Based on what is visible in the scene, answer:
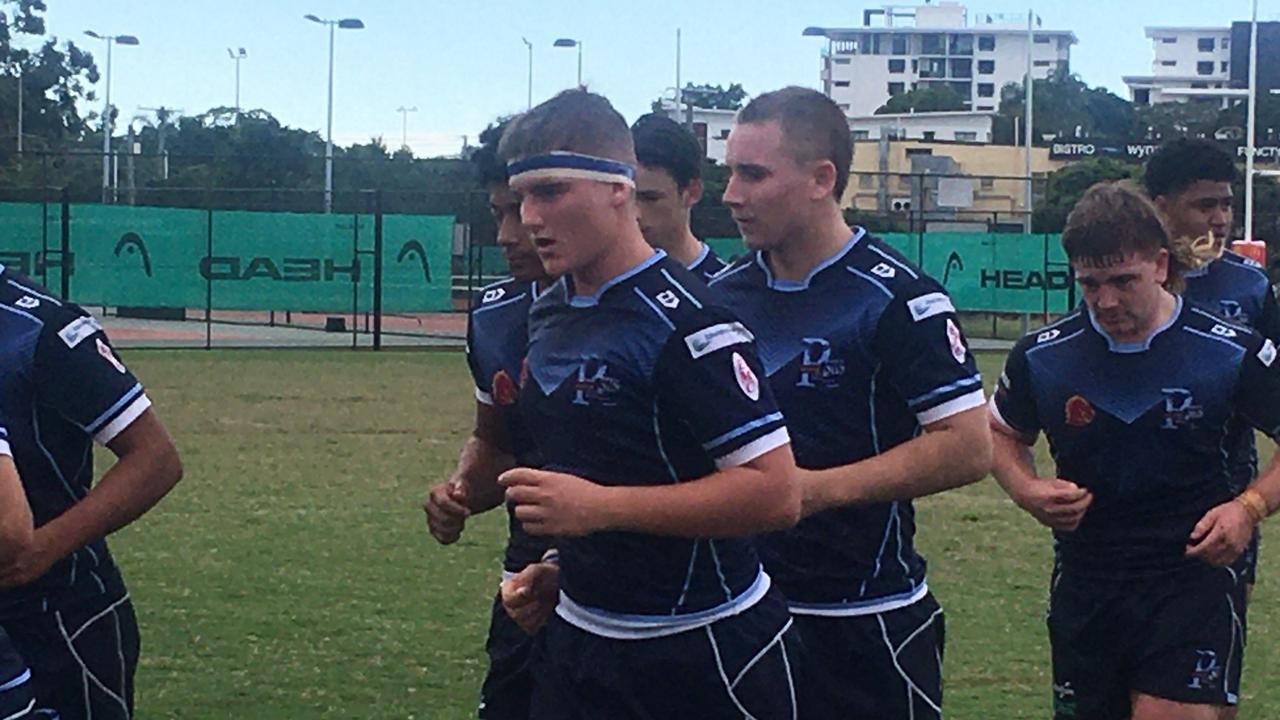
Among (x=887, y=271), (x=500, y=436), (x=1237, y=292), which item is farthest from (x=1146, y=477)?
(x=500, y=436)

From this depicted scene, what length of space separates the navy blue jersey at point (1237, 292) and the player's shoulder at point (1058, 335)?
1.17 m

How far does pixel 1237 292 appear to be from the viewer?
7.02m

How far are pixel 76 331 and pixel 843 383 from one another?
1710mm

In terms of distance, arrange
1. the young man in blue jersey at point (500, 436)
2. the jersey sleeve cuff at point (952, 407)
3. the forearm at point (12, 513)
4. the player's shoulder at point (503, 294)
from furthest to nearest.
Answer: the player's shoulder at point (503, 294) < the young man in blue jersey at point (500, 436) < the jersey sleeve cuff at point (952, 407) < the forearm at point (12, 513)

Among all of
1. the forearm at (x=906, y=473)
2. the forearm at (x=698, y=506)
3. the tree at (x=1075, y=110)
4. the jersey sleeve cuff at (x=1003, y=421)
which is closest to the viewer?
the forearm at (x=698, y=506)

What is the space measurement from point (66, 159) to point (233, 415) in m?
19.7

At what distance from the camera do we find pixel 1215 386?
5.62m

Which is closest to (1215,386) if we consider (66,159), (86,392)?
(86,392)

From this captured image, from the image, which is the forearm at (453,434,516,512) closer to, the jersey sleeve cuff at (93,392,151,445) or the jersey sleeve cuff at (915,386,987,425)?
the jersey sleeve cuff at (93,392,151,445)

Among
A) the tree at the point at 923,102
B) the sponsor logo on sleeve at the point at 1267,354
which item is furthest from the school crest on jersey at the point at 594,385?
the tree at the point at 923,102

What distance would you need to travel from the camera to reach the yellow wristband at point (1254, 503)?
5629mm

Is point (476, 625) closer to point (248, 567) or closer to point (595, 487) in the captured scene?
point (248, 567)

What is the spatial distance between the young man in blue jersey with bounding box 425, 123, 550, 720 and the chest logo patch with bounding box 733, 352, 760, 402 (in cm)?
135

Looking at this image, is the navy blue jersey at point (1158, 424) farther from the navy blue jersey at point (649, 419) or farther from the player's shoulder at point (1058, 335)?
the navy blue jersey at point (649, 419)
